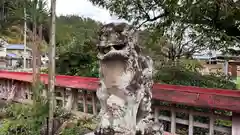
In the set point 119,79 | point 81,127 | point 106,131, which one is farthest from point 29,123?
point 119,79

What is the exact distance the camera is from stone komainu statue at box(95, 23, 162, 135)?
2.11 meters

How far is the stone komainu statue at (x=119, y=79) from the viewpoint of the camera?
6.91ft

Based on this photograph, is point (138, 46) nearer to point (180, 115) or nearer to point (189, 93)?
point (189, 93)

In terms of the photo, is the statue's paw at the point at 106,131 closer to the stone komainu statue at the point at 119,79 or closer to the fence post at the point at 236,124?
the stone komainu statue at the point at 119,79

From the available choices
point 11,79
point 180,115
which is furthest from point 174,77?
point 11,79

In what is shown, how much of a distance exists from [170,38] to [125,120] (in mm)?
5778

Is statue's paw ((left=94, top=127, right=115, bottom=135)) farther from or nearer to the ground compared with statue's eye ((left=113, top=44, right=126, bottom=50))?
nearer to the ground

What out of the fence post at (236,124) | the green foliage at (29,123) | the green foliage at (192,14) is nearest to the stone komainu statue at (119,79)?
the fence post at (236,124)

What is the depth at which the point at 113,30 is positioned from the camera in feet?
6.90

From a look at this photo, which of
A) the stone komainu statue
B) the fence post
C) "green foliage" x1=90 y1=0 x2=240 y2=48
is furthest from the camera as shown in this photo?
"green foliage" x1=90 y1=0 x2=240 y2=48

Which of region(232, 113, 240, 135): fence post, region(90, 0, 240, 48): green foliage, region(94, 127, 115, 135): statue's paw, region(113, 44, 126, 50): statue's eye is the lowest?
region(232, 113, 240, 135): fence post

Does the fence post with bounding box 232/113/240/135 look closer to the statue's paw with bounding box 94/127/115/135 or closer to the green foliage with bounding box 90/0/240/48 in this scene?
the statue's paw with bounding box 94/127/115/135

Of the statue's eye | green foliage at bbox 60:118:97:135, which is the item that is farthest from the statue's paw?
green foliage at bbox 60:118:97:135

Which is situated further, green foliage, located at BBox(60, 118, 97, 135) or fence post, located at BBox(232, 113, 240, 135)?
green foliage, located at BBox(60, 118, 97, 135)
